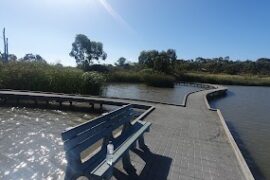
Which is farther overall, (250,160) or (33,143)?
(250,160)

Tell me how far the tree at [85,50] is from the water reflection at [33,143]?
50.2 m

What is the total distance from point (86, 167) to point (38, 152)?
352 cm

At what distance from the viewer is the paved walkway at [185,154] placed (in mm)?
5504

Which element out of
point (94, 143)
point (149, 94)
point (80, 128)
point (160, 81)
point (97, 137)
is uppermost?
point (80, 128)

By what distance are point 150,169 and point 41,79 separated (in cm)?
1444

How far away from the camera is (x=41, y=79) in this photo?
719 inches

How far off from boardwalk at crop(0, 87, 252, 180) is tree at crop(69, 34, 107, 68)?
Answer: 53.6 m

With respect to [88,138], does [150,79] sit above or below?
below

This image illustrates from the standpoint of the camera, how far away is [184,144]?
753 cm

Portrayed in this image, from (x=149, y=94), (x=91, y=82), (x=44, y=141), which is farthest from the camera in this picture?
(x=149, y=94)

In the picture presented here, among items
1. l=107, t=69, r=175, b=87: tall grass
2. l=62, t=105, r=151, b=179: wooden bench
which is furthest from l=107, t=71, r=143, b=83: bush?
l=62, t=105, r=151, b=179: wooden bench

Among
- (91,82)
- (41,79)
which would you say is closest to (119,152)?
(91,82)

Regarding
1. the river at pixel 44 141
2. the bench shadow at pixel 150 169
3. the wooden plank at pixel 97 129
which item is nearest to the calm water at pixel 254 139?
the river at pixel 44 141

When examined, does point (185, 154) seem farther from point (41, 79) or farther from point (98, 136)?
point (41, 79)
